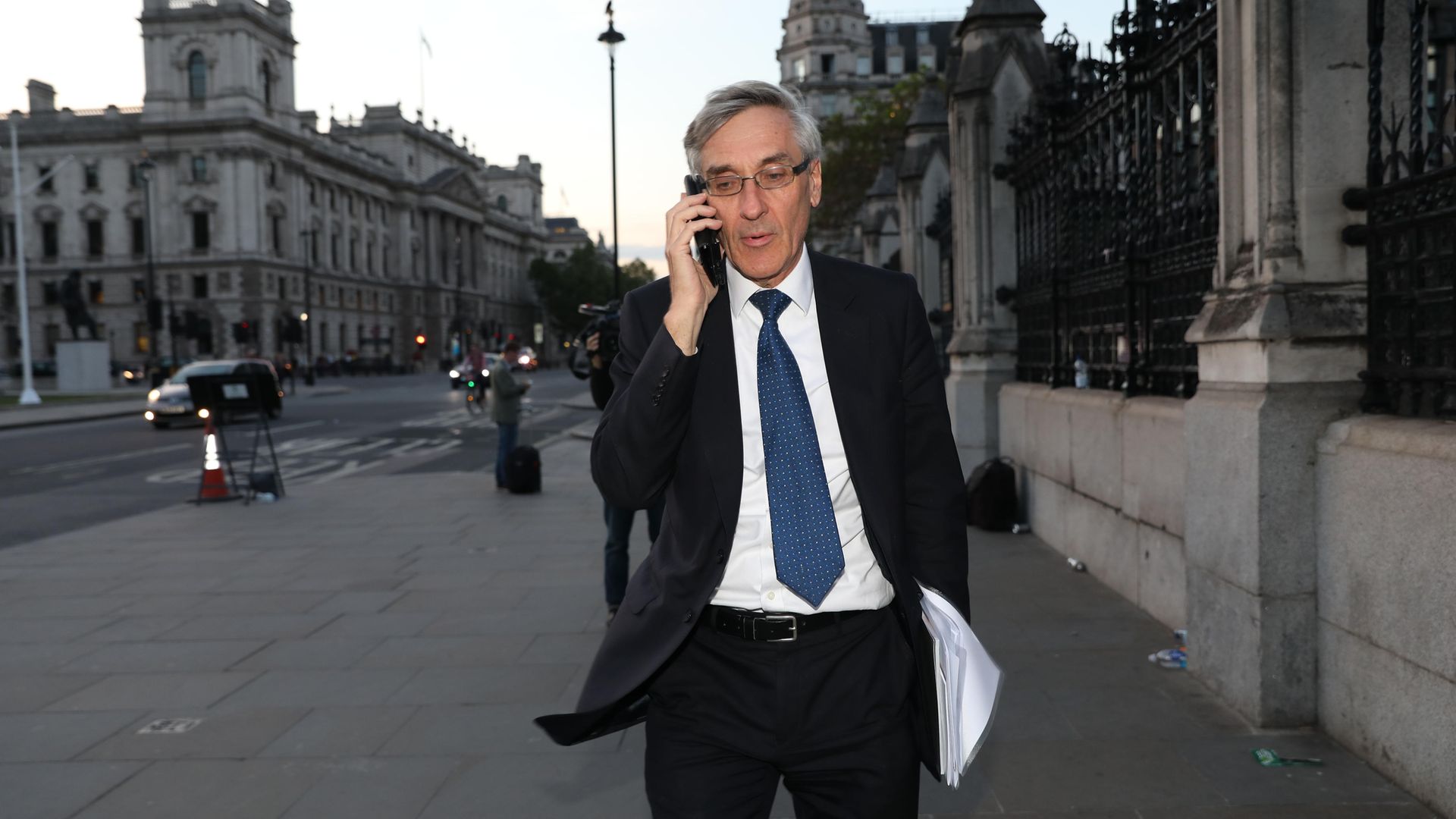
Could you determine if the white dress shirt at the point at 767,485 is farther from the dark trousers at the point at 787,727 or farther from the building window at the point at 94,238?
the building window at the point at 94,238

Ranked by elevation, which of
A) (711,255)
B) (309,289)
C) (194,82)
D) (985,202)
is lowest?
(711,255)

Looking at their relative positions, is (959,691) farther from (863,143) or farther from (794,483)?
(863,143)

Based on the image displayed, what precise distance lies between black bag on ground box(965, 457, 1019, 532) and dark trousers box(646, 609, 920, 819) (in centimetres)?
783

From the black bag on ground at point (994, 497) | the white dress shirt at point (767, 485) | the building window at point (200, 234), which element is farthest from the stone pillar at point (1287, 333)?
the building window at point (200, 234)

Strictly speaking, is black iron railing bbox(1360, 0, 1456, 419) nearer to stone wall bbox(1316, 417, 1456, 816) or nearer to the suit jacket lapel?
stone wall bbox(1316, 417, 1456, 816)

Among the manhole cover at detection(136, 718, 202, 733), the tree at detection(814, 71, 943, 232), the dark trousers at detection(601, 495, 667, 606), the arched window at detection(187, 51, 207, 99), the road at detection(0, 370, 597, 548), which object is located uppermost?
the arched window at detection(187, 51, 207, 99)

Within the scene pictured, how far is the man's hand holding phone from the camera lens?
7.19 ft

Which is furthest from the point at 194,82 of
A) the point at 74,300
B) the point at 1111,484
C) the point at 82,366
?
the point at 1111,484

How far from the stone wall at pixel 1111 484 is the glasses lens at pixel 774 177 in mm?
4296

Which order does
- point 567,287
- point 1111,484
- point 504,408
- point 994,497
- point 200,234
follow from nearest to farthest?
point 1111,484, point 994,497, point 504,408, point 200,234, point 567,287

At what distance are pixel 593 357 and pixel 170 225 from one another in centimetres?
8678

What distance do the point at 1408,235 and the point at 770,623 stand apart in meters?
3.28

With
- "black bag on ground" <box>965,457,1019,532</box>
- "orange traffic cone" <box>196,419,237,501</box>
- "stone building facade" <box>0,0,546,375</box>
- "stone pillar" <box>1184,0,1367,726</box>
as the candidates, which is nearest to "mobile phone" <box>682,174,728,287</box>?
"stone pillar" <box>1184,0,1367,726</box>

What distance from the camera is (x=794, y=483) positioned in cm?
227
